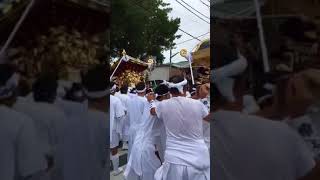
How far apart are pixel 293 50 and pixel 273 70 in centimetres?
12

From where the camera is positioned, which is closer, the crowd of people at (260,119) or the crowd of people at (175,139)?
the crowd of people at (260,119)

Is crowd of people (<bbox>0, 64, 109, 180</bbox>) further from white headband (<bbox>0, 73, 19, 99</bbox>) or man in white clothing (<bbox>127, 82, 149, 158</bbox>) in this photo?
man in white clothing (<bbox>127, 82, 149, 158</bbox>)

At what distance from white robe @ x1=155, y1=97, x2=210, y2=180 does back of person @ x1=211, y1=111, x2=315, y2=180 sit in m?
3.65

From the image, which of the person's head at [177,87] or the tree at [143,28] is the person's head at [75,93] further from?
the tree at [143,28]

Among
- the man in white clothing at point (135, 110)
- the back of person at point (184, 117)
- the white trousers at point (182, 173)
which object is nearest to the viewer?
the white trousers at point (182, 173)

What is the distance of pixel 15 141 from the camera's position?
7.91 ft

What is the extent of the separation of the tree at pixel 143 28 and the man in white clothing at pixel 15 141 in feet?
64.3

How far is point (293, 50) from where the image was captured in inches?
89.4

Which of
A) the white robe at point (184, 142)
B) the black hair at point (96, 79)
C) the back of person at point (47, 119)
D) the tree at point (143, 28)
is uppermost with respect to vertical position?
the tree at point (143, 28)

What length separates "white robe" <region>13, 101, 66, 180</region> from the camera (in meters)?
2.49

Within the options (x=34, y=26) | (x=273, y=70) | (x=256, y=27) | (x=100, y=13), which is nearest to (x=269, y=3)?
(x=256, y=27)

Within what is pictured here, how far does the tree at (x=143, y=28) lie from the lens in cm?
2612

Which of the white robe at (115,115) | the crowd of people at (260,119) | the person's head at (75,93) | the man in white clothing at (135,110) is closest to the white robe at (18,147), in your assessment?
the person's head at (75,93)

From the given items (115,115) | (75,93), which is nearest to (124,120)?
(115,115)
